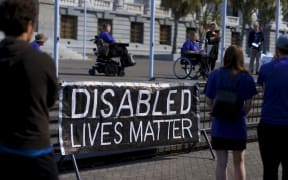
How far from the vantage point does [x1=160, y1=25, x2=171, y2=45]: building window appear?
185ft

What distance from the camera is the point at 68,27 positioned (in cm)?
4850

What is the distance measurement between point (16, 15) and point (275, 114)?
11.6 ft

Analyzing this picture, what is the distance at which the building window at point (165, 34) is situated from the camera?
56531 millimetres

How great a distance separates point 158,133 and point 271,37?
57696mm

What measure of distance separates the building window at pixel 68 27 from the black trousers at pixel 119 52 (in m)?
30.3

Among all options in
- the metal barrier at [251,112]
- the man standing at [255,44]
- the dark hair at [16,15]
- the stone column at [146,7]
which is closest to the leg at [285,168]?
the dark hair at [16,15]

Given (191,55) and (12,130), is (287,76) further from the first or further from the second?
(191,55)

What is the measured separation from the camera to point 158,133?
9367 millimetres

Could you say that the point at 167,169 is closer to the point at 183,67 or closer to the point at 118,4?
the point at 183,67

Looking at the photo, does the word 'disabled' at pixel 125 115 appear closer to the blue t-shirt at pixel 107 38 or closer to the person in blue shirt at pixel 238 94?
the person in blue shirt at pixel 238 94

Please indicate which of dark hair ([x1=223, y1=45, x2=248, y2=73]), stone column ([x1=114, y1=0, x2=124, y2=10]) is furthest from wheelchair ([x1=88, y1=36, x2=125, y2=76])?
stone column ([x1=114, y1=0, x2=124, y2=10])

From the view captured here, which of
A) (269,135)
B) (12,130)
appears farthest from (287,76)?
(12,130)

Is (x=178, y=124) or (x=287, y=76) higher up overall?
(x=287, y=76)

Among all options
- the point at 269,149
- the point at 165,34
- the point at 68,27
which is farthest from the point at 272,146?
the point at 165,34
